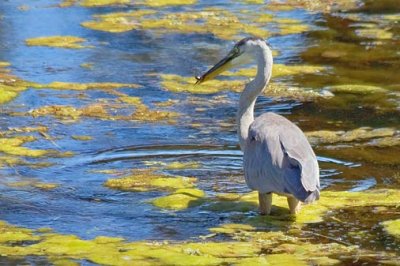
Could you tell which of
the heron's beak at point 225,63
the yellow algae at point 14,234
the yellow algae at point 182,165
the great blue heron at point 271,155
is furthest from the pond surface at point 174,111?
the heron's beak at point 225,63

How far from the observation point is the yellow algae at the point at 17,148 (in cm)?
900

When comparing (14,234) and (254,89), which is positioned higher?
(254,89)

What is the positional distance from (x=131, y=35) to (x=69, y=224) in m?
7.97

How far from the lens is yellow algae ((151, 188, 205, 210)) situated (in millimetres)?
7497

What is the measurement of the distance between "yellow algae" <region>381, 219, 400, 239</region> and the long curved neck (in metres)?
1.25

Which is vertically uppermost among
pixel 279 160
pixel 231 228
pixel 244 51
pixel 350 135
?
pixel 244 51

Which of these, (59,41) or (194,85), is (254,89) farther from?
(59,41)

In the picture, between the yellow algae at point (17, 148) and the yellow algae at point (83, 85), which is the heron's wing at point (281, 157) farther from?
the yellow algae at point (83, 85)

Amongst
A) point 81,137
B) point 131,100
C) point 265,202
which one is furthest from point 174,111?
point 265,202

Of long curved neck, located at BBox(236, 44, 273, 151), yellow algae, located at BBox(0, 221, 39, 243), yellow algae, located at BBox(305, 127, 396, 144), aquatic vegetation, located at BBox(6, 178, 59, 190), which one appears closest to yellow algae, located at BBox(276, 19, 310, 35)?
yellow algae, located at BBox(305, 127, 396, 144)

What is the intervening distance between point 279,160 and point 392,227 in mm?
814

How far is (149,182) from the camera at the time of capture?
8.15 metres

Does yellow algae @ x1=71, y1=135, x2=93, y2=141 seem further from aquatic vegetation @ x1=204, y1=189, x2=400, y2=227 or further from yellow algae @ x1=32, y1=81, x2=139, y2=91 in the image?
aquatic vegetation @ x1=204, y1=189, x2=400, y2=227

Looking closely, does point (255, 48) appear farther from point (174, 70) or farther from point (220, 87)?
point (174, 70)
